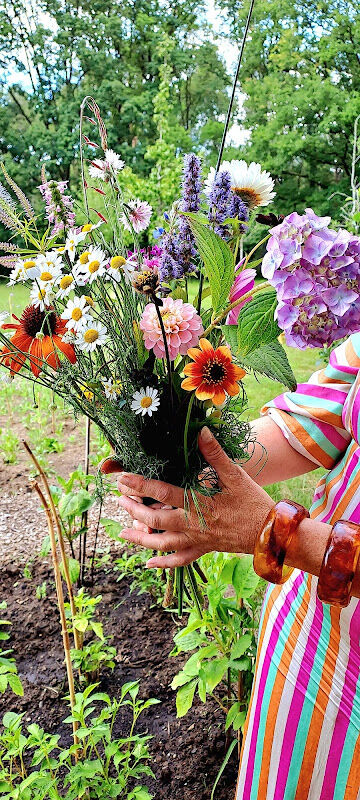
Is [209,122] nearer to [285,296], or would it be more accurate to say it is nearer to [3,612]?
[3,612]

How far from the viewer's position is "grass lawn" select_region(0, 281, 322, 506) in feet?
2.90

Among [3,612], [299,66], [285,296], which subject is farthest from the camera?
[299,66]

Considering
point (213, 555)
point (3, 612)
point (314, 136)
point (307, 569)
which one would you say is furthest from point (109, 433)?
point (314, 136)

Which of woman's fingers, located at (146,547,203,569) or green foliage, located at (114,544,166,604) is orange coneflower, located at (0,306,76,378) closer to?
woman's fingers, located at (146,547,203,569)

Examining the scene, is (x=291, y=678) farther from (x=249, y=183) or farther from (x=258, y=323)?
(x=249, y=183)

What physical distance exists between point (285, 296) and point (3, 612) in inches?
54.6

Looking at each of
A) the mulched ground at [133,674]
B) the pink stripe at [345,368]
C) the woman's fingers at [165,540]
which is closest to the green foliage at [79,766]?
the mulched ground at [133,674]

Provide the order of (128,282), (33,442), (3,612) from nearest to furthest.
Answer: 1. (128,282)
2. (3,612)
3. (33,442)

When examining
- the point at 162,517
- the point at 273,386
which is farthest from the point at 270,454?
the point at 273,386

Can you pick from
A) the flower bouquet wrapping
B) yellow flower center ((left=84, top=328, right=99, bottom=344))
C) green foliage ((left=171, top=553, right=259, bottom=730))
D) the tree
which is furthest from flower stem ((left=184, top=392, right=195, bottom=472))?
the tree

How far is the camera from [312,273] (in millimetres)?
478

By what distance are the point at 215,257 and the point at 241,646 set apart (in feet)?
2.66

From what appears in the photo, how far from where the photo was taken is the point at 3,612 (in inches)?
62.2

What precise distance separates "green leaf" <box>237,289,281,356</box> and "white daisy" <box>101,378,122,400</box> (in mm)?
139
